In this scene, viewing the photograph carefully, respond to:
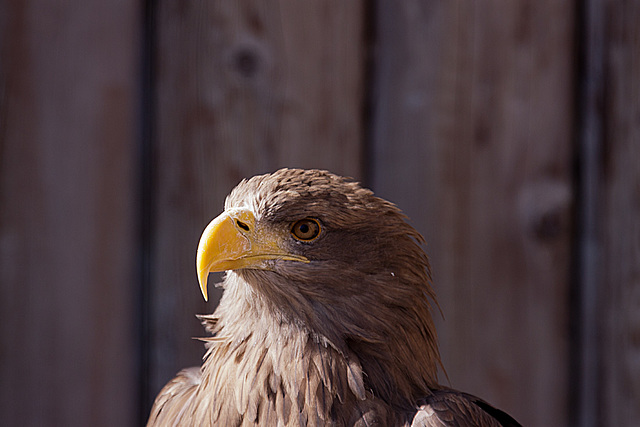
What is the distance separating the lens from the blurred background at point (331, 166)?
1.86 metres

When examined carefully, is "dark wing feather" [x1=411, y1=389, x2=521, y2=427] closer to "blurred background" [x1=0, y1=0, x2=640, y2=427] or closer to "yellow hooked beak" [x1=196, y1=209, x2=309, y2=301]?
"yellow hooked beak" [x1=196, y1=209, x2=309, y2=301]

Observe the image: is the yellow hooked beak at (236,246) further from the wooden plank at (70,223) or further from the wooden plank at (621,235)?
the wooden plank at (621,235)

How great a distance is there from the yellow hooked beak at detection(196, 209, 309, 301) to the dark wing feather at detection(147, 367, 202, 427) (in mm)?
358

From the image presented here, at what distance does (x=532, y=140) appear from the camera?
195cm

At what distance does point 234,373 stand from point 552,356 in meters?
1.08

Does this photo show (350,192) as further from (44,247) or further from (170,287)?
(44,247)

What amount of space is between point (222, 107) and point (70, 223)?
0.56 m

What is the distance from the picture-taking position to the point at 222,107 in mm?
1916

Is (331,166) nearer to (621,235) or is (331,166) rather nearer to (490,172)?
A: (490,172)

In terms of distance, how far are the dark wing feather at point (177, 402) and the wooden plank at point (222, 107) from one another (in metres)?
0.36

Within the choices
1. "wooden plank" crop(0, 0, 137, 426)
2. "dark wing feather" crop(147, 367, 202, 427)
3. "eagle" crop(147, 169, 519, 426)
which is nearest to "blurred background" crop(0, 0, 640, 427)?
"wooden plank" crop(0, 0, 137, 426)

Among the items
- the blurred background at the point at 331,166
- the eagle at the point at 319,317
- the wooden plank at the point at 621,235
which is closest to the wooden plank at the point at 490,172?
the blurred background at the point at 331,166

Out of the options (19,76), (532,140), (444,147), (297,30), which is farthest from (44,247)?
(532,140)

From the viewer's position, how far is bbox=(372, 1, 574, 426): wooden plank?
194cm
